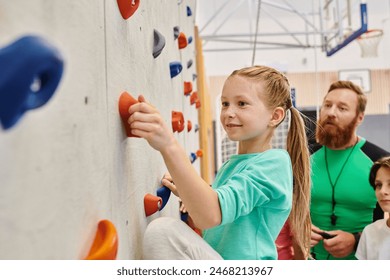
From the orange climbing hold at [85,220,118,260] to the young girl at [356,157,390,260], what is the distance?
2.91 ft

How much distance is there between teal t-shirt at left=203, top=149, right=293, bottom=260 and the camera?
677 mm

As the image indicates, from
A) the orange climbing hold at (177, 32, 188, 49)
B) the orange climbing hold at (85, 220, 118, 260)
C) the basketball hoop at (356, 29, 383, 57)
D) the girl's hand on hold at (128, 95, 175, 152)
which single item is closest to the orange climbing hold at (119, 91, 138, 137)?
the girl's hand on hold at (128, 95, 175, 152)

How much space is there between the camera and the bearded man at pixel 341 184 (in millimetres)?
1218

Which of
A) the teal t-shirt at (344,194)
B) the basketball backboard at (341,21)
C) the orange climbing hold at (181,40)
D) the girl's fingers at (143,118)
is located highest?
the basketball backboard at (341,21)

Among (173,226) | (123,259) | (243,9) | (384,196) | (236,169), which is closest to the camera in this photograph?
(123,259)

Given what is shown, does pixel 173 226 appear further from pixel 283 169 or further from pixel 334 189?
pixel 334 189

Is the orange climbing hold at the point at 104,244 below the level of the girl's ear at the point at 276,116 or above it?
below

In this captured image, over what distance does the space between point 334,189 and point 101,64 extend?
97 cm

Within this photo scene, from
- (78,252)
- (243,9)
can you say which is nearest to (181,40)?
(78,252)

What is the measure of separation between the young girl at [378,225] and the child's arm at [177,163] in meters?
0.68

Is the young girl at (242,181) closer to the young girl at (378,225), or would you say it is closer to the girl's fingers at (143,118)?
the girl's fingers at (143,118)

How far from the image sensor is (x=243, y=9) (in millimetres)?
4953

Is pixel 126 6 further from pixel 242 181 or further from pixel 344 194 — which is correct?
pixel 344 194

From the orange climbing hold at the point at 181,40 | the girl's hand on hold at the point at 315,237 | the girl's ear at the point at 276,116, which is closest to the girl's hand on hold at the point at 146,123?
the girl's ear at the point at 276,116
